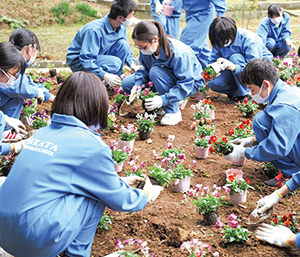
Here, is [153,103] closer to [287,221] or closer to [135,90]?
[135,90]

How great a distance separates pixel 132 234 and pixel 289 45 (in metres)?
5.35

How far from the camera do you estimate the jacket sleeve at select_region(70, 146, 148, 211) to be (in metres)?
1.93

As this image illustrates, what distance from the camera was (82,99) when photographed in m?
2.04

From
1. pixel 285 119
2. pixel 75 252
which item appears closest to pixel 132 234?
pixel 75 252

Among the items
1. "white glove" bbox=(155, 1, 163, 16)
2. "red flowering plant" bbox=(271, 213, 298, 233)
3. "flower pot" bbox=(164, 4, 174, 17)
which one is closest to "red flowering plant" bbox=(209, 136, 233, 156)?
"red flowering plant" bbox=(271, 213, 298, 233)

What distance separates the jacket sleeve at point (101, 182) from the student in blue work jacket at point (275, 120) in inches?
56.2

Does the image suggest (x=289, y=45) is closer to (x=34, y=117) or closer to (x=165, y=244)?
(x=34, y=117)

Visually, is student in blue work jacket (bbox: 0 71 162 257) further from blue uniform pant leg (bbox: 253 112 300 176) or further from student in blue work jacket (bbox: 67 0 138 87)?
student in blue work jacket (bbox: 67 0 138 87)

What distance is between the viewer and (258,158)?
121 inches

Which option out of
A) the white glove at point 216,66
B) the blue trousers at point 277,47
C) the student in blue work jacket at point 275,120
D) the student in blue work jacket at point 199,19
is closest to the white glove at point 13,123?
the student in blue work jacket at point 275,120

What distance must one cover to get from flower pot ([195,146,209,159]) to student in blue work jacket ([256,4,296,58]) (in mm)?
3558

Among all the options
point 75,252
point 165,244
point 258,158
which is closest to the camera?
point 75,252

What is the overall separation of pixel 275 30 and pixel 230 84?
7.17 ft

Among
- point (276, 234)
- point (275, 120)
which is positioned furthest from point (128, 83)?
point (276, 234)
